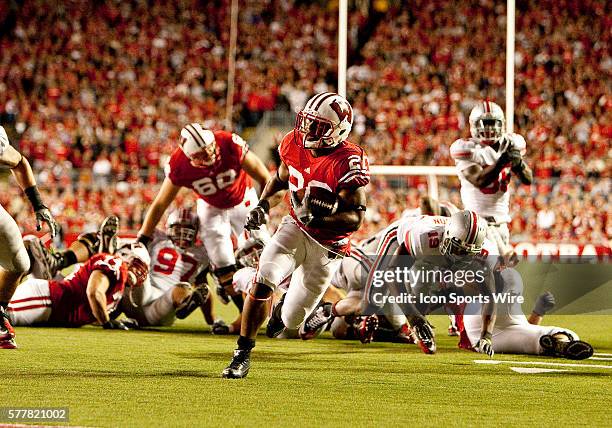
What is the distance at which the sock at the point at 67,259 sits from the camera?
9.07 m

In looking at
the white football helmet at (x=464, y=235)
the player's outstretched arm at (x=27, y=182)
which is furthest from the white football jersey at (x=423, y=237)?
the player's outstretched arm at (x=27, y=182)

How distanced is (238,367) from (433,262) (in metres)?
1.98

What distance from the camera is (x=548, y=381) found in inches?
230

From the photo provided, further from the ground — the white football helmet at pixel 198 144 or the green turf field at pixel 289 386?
the white football helmet at pixel 198 144

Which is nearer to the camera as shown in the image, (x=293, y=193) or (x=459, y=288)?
(x=293, y=193)

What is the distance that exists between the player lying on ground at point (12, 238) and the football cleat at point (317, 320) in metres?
2.19

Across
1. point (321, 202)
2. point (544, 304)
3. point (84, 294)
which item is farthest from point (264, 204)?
point (544, 304)

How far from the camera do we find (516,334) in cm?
727

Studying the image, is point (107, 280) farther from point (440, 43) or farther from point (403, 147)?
point (440, 43)

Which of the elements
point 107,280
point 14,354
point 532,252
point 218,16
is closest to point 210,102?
point 218,16

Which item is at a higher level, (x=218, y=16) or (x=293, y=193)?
(x=218, y=16)

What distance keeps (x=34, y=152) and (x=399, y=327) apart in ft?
41.0

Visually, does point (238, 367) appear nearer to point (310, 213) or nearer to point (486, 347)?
point (310, 213)

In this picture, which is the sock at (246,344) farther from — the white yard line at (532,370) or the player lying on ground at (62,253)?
the player lying on ground at (62,253)
